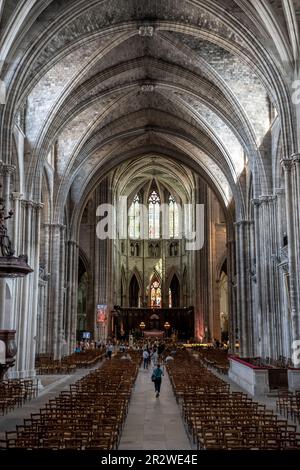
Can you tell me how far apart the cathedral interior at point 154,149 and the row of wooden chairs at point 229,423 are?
0.09 m

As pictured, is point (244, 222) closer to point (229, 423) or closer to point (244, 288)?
point (244, 288)

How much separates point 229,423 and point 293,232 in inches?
483

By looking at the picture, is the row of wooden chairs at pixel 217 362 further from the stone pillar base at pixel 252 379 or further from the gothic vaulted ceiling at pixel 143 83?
the gothic vaulted ceiling at pixel 143 83

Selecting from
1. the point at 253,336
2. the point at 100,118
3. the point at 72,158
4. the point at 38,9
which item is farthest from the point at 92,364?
the point at 38,9

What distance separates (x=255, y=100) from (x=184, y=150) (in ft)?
45.7

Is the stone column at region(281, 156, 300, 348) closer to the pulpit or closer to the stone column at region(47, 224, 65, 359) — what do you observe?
the pulpit

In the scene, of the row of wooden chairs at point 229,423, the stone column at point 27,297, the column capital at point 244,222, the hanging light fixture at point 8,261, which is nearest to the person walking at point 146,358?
the stone column at point 27,297

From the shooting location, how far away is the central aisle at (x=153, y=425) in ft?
33.3

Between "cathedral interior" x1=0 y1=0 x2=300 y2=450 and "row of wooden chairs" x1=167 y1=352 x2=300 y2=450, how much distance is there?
9cm

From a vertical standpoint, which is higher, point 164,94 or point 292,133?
point 164,94

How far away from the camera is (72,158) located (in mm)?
35188

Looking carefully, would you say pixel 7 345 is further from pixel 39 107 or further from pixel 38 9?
pixel 39 107

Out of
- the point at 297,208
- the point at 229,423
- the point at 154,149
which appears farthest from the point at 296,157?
the point at 154,149

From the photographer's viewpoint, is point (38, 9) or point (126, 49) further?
point (126, 49)
